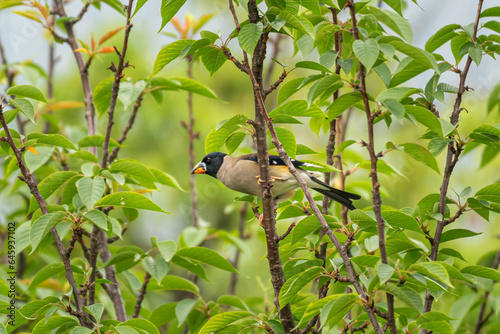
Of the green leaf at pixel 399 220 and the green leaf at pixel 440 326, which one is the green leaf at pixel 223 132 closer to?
the green leaf at pixel 399 220

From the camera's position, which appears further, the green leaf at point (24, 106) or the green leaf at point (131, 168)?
the green leaf at point (131, 168)

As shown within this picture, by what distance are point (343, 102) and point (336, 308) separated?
85cm

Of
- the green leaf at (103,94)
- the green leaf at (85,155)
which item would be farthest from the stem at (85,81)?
the green leaf at (85,155)

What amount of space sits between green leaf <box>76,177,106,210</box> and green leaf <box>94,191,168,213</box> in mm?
41

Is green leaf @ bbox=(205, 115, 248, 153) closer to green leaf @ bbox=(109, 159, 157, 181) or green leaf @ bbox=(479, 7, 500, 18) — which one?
green leaf @ bbox=(109, 159, 157, 181)

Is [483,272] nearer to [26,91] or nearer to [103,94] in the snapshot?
[26,91]

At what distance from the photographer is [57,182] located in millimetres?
2967

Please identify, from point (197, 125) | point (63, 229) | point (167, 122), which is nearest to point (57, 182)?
point (63, 229)

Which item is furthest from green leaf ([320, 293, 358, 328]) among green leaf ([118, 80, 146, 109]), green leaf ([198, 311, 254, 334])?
green leaf ([118, 80, 146, 109])

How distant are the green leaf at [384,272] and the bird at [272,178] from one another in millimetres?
1434

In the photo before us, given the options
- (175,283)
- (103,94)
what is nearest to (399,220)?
(175,283)

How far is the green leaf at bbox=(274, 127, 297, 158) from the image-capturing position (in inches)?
101

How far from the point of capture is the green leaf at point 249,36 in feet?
6.67

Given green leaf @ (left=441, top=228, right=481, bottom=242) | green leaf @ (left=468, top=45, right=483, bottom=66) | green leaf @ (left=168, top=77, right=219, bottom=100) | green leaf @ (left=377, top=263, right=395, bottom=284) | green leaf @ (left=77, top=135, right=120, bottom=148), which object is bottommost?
green leaf @ (left=441, top=228, right=481, bottom=242)
